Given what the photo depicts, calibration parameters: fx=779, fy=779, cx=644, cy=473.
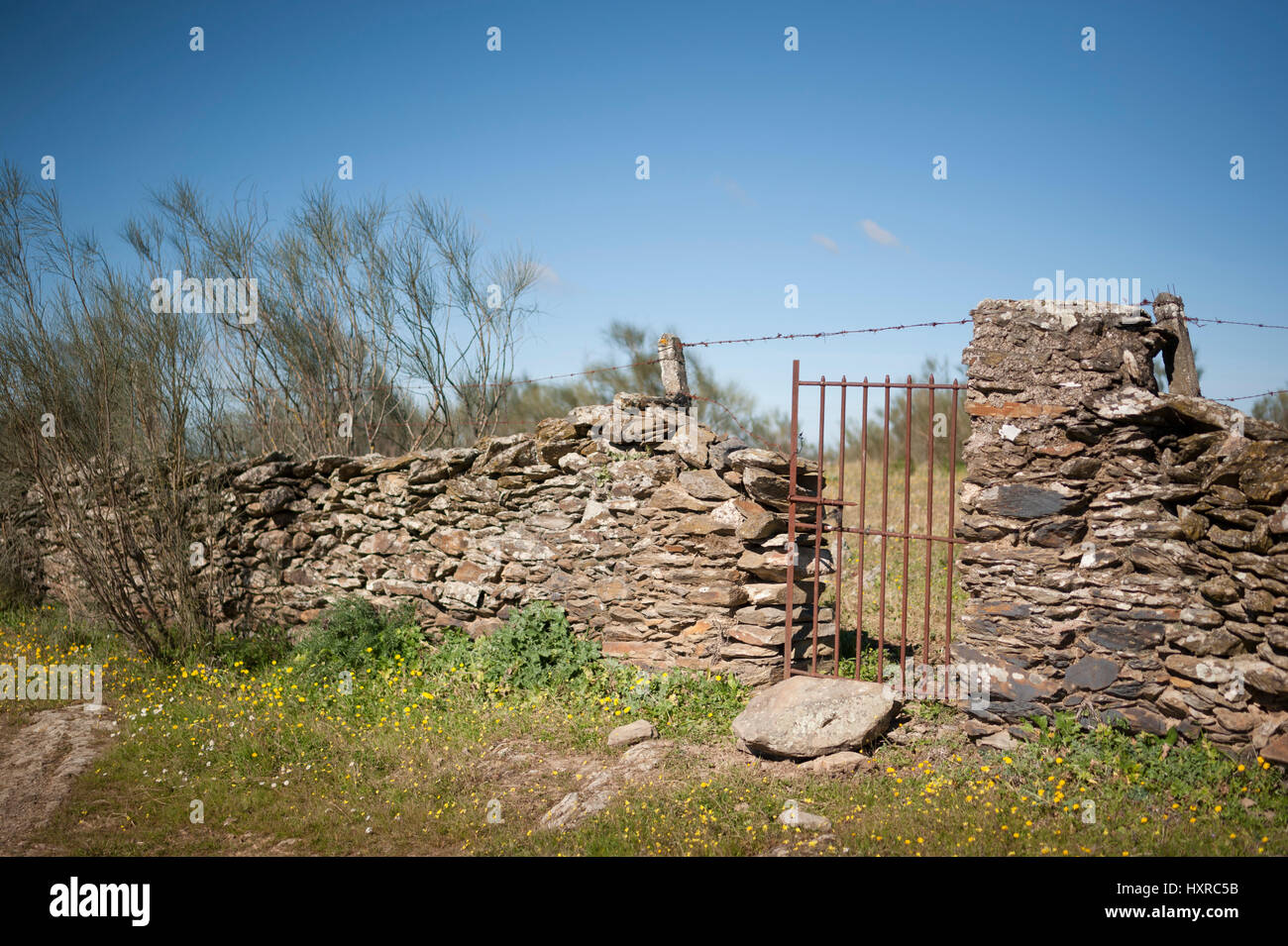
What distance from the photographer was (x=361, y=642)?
24.1 ft

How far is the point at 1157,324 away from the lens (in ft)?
15.8

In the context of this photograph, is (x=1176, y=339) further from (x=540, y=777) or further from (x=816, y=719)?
(x=540, y=777)

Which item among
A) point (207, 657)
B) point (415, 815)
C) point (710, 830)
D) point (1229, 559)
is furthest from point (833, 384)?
point (207, 657)

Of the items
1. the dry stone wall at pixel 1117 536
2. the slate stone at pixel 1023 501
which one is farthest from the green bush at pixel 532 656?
the slate stone at pixel 1023 501

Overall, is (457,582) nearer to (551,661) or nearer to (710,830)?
(551,661)

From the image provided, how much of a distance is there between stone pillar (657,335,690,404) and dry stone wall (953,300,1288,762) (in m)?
2.59

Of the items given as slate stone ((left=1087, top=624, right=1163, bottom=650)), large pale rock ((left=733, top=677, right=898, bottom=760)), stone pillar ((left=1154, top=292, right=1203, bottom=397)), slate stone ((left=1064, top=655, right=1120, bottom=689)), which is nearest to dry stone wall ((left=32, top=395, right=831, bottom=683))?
large pale rock ((left=733, top=677, right=898, bottom=760))

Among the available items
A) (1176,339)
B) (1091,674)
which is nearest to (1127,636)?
(1091,674)

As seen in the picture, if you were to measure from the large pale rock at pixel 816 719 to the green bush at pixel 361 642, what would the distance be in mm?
3415

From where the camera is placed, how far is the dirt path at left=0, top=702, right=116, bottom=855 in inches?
205

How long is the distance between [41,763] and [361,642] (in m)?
2.50

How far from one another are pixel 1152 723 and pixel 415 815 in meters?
4.40

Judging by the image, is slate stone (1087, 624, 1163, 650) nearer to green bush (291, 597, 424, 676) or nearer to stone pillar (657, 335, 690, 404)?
stone pillar (657, 335, 690, 404)
